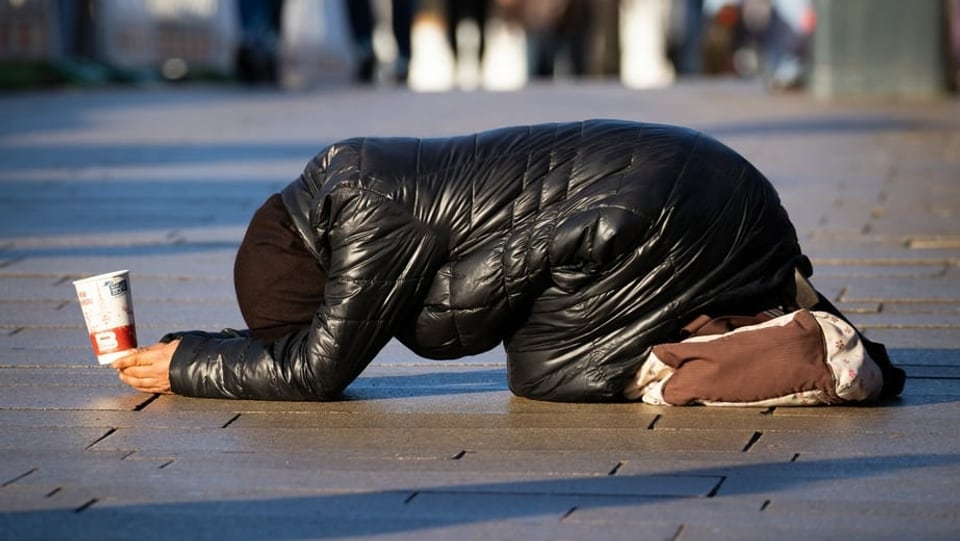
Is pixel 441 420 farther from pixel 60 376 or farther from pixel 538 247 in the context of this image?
pixel 60 376

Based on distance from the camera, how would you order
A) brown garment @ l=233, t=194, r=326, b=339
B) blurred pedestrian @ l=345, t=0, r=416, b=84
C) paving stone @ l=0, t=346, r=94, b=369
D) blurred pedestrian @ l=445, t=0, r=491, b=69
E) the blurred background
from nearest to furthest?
1. brown garment @ l=233, t=194, r=326, b=339
2. paving stone @ l=0, t=346, r=94, b=369
3. the blurred background
4. blurred pedestrian @ l=345, t=0, r=416, b=84
5. blurred pedestrian @ l=445, t=0, r=491, b=69

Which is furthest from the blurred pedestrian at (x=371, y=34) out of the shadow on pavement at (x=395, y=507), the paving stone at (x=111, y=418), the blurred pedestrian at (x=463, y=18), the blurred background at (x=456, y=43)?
the shadow on pavement at (x=395, y=507)

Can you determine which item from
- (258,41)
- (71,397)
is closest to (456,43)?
(258,41)

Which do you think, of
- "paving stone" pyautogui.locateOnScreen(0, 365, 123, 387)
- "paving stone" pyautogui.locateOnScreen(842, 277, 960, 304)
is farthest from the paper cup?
"paving stone" pyautogui.locateOnScreen(842, 277, 960, 304)

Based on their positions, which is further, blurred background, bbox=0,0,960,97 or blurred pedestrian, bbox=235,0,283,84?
blurred pedestrian, bbox=235,0,283,84

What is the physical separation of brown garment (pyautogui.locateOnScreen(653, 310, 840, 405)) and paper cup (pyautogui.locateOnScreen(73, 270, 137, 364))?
1.48m

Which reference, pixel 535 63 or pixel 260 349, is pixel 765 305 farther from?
pixel 535 63

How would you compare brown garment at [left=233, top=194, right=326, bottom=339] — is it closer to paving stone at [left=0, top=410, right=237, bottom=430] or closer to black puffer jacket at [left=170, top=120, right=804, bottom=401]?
black puffer jacket at [left=170, top=120, right=804, bottom=401]

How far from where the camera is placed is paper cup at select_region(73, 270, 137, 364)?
16.9 feet

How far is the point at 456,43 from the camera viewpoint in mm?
49344

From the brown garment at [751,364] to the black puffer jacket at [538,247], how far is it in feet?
0.34

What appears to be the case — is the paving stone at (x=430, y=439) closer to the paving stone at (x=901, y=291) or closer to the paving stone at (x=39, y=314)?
the paving stone at (x=39, y=314)

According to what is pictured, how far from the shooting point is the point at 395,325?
195 inches

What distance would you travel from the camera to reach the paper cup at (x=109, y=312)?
5.14 meters
